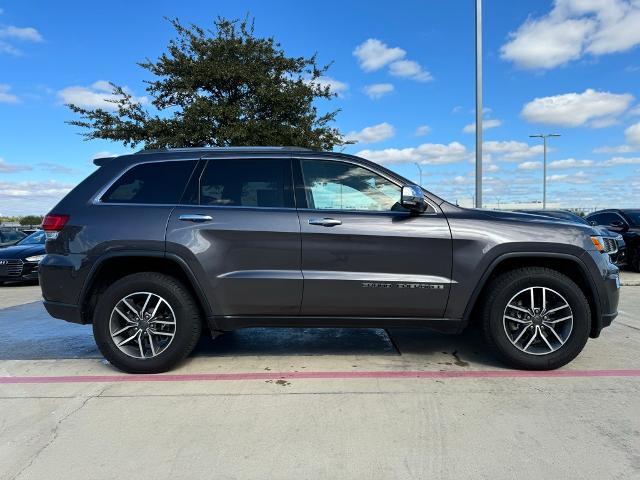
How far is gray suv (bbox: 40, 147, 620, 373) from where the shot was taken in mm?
4301

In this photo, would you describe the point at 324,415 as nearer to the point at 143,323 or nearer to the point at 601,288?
the point at 143,323

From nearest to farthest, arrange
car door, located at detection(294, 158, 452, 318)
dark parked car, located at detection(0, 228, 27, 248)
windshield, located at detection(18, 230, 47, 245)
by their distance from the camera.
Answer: car door, located at detection(294, 158, 452, 318), windshield, located at detection(18, 230, 47, 245), dark parked car, located at detection(0, 228, 27, 248)

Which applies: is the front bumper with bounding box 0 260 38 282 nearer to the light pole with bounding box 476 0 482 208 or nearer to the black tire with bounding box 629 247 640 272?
the light pole with bounding box 476 0 482 208

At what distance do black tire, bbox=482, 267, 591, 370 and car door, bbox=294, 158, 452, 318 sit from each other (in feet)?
1.44

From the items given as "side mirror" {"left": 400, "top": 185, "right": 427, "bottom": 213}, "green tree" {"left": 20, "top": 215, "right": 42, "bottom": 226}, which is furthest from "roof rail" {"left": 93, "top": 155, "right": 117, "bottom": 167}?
"green tree" {"left": 20, "top": 215, "right": 42, "bottom": 226}

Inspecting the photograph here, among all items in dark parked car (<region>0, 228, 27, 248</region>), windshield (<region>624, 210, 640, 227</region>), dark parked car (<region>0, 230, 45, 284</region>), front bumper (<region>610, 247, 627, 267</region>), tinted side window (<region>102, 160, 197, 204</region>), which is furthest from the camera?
dark parked car (<region>0, 228, 27, 248</region>)

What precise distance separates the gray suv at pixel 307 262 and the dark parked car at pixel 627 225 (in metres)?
10.1

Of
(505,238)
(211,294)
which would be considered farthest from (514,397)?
(211,294)

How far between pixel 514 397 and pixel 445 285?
1016mm

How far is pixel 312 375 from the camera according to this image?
443 centimetres

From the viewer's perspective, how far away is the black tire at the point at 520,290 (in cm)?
433

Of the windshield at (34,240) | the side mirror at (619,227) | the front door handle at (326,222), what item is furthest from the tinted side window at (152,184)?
the side mirror at (619,227)

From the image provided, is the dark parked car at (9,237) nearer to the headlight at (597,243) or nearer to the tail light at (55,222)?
the tail light at (55,222)

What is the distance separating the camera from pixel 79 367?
188 inches
